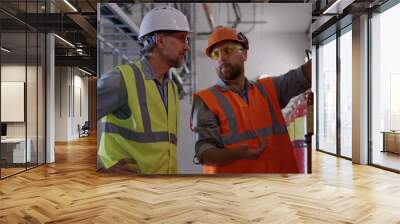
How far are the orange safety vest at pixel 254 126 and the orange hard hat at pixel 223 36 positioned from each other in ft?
2.06

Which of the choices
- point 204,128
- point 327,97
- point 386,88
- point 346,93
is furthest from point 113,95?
point 327,97

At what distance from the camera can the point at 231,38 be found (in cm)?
629

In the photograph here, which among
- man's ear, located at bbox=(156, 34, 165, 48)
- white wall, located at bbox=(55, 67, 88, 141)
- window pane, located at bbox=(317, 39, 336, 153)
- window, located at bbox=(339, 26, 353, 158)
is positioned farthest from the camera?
white wall, located at bbox=(55, 67, 88, 141)

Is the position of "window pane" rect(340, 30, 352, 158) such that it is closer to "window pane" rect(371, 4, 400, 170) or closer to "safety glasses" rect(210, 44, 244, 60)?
"window pane" rect(371, 4, 400, 170)

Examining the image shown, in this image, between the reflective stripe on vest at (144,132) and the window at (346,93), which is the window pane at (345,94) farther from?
the reflective stripe on vest at (144,132)

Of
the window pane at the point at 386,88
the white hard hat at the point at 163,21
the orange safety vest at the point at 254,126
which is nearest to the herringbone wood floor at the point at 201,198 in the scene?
the orange safety vest at the point at 254,126

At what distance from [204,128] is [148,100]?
3.14 feet

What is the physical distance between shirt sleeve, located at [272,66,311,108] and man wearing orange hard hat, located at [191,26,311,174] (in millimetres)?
16

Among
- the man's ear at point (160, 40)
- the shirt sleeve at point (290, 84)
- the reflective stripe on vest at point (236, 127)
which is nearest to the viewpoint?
the reflective stripe on vest at point (236, 127)

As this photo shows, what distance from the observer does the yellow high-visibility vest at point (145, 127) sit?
6113mm

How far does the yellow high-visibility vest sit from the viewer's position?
6.11 meters

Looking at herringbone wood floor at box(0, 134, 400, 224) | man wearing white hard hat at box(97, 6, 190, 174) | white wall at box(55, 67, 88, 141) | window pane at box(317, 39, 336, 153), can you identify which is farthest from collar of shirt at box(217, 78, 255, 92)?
white wall at box(55, 67, 88, 141)

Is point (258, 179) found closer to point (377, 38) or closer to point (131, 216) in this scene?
point (131, 216)

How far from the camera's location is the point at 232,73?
6207mm
